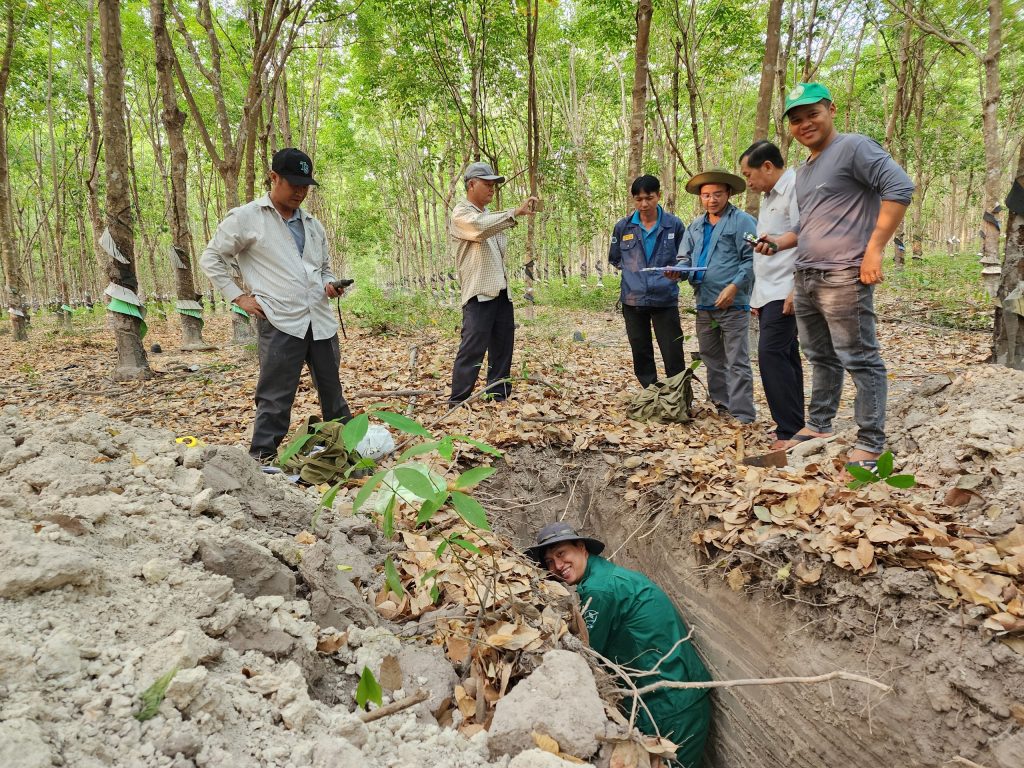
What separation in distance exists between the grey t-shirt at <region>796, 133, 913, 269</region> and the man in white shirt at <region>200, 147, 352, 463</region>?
2.99m

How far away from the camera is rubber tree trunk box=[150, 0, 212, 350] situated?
697cm

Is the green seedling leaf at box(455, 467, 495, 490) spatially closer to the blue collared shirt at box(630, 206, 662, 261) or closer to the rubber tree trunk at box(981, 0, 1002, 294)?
the blue collared shirt at box(630, 206, 662, 261)

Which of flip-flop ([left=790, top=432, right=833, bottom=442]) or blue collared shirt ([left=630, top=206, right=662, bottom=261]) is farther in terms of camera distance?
blue collared shirt ([left=630, top=206, right=662, bottom=261])

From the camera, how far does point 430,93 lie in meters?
10.7

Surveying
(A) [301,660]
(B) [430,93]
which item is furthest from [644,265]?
(B) [430,93]

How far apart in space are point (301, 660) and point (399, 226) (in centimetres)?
3197

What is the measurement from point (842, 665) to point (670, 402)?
2267 millimetres

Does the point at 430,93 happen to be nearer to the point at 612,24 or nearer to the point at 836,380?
the point at 612,24

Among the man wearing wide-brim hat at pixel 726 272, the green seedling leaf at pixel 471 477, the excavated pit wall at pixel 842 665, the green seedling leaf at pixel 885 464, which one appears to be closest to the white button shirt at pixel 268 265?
the excavated pit wall at pixel 842 665

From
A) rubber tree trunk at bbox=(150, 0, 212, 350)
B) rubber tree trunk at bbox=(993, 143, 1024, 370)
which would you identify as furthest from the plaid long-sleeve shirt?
rubber tree trunk at bbox=(150, 0, 212, 350)

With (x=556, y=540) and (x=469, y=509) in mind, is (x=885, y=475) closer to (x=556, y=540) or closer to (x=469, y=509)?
(x=556, y=540)

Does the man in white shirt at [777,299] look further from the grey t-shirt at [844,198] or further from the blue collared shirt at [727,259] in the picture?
the grey t-shirt at [844,198]

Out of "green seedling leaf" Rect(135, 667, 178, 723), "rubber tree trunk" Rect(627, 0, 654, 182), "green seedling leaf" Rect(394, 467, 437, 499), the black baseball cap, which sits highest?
"rubber tree trunk" Rect(627, 0, 654, 182)

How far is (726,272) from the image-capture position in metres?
4.13
